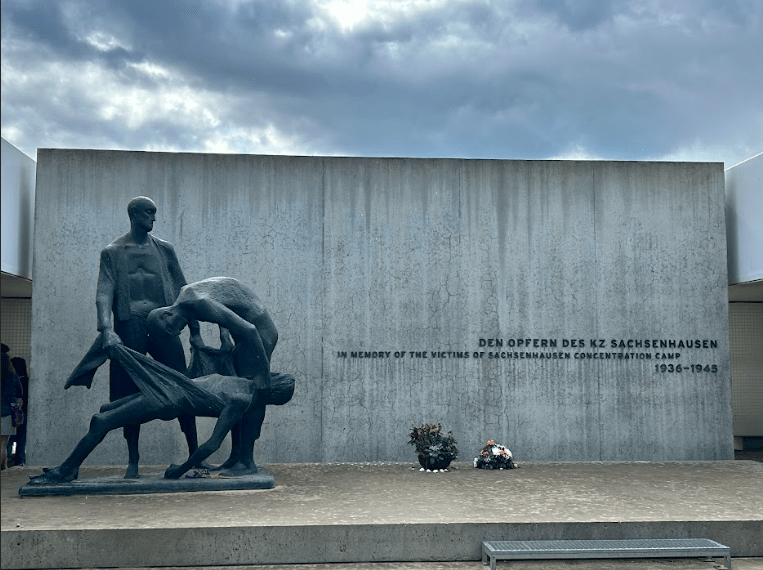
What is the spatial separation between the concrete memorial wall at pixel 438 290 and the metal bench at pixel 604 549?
399cm

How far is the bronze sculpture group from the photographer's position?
593 centimetres

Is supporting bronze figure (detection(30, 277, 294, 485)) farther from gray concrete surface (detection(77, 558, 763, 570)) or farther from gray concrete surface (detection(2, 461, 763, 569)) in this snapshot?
gray concrete surface (detection(77, 558, 763, 570))

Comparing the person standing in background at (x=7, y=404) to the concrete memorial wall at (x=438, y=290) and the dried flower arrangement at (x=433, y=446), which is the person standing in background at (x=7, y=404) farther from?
the dried flower arrangement at (x=433, y=446)

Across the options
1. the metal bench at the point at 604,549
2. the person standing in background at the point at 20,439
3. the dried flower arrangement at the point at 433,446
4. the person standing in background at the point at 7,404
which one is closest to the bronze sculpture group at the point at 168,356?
the dried flower arrangement at the point at 433,446

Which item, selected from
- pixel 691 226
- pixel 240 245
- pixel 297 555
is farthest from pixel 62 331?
pixel 691 226

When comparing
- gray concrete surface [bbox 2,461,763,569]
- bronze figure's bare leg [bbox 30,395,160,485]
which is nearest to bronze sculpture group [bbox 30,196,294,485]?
bronze figure's bare leg [bbox 30,395,160,485]

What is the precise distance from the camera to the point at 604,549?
179 inches

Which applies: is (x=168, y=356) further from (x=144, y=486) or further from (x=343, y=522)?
(x=343, y=522)

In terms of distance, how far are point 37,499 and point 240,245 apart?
3.78 metres

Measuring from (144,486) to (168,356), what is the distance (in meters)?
1.08

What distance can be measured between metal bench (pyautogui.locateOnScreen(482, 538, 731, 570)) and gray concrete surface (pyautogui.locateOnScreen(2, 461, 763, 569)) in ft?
0.70

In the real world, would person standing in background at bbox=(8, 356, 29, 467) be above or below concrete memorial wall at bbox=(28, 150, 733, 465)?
below

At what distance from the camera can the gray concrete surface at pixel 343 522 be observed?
466 centimetres

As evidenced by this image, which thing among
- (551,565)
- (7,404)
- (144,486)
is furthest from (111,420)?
(551,565)
